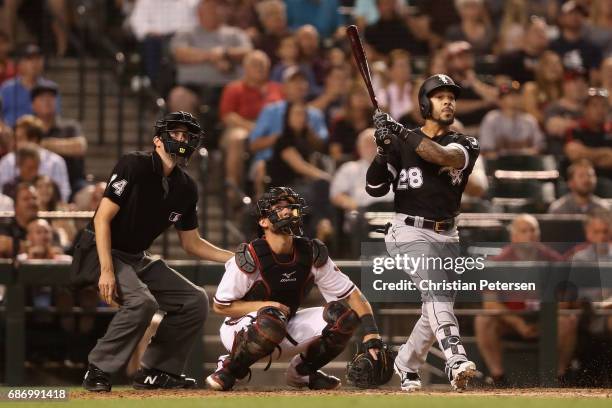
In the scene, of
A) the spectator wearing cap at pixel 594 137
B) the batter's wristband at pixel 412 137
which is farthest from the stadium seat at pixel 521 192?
the batter's wristband at pixel 412 137

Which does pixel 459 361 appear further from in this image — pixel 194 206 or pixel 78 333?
pixel 78 333

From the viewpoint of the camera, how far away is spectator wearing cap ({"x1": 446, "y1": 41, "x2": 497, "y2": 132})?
498 inches

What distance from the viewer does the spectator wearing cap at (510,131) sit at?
12133 millimetres

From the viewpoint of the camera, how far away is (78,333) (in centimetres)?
982

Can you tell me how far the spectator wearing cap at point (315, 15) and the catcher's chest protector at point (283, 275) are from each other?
6.20m

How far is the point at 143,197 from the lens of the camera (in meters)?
7.78

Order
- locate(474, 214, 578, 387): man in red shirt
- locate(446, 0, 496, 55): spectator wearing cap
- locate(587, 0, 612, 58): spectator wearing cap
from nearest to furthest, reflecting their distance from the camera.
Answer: locate(474, 214, 578, 387): man in red shirt
locate(446, 0, 496, 55): spectator wearing cap
locate(587, 0, 612, 58): spectator wearing cap

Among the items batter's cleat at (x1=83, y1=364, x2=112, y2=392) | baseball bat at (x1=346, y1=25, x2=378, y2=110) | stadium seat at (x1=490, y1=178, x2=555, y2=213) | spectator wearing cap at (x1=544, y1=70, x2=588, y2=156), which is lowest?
batter's cleat at (x1=83, y1=364, x2=112, y2=392)

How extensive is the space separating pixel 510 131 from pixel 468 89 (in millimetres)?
761

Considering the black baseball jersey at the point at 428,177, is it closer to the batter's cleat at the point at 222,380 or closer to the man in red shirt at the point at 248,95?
the batter's cleat at the point at 222,380

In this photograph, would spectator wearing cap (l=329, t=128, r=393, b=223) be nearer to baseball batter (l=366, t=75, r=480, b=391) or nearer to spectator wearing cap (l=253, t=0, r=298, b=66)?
spectator wearing cap (l=253, t=0, r=298, b=66)

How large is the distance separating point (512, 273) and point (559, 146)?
12.3ft

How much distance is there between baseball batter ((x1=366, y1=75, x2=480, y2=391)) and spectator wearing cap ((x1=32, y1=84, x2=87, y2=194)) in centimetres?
403

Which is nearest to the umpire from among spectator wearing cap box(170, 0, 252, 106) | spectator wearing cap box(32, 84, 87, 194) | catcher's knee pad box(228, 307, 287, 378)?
catcher's knee pad box(228, 307, 287, 378)
